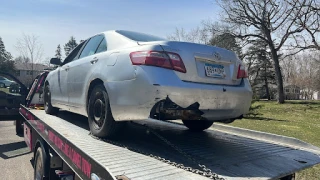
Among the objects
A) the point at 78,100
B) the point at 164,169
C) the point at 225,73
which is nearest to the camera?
the point at 164,169

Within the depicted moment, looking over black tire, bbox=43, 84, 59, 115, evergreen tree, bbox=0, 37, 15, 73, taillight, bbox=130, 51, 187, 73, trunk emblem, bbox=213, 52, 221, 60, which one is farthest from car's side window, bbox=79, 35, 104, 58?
evergreen tree, bbox=0, 37, 15, 73

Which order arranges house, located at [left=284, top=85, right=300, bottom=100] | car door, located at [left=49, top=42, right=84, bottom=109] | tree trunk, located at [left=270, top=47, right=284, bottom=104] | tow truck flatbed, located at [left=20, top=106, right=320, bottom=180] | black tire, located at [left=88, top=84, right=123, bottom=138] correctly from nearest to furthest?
tow truck flatbed, located at [left=20, top=106, right=320, bottom=180]
black tire, located at [left=88, top=84, right=123, bottom=138]
car door, located at [left=49, top=42, right=84, bottom=109]
tree trunk, located at [left=270, top=47, right=284, bottom=104]
house, located at [left=284, top=85, right=300, bottom=100]

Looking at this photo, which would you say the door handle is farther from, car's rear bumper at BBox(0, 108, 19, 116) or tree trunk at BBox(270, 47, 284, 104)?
tree trunk at BBox(270, 47, 284, 104)

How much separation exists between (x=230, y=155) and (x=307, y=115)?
15471mm

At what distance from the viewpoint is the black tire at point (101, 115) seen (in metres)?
3.01

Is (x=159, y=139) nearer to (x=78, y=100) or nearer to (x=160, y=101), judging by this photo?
(x=160, y=101)

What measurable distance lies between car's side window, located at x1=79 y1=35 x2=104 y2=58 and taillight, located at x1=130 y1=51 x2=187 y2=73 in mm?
1323

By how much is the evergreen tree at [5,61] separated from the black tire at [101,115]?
50378mm

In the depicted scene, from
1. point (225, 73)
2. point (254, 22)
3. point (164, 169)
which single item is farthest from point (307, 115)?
point (164, 169)

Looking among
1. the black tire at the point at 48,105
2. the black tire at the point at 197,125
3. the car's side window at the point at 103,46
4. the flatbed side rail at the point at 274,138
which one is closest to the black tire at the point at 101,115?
the car's side window at the point at 103,46

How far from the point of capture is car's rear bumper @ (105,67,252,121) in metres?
2.50

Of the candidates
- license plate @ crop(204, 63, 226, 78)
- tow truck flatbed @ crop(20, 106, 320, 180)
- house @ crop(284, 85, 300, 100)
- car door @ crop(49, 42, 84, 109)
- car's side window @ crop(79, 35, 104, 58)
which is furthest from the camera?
house @ crop(284, 85, 300, 100)

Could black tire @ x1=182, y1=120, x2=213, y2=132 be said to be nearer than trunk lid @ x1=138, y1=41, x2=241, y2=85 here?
No

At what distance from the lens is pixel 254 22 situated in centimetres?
2314
